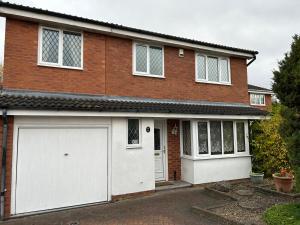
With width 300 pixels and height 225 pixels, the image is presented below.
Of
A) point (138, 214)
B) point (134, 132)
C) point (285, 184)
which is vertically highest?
point (134, 132)

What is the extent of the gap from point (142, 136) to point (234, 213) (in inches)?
153

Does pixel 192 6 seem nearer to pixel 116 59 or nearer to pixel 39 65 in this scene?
pixel 116 59

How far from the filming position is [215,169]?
34.0 ft

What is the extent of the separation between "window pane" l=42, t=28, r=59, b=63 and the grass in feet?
26.5

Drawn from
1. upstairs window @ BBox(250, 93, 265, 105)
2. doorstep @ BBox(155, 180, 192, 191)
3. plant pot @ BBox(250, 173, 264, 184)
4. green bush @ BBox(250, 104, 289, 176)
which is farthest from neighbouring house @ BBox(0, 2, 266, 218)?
upstairs window @ BBox(250, 93, 265, 105)

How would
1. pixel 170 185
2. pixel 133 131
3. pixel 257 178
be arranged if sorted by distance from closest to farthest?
pixel 133 131 < pixel 170 185 < pixel 257 178

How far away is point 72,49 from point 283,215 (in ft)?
27.5

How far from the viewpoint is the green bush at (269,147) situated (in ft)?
34.0

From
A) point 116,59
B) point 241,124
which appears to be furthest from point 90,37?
point 241,124

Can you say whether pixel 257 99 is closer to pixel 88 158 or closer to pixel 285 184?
pixel 285 184

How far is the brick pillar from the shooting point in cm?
1045

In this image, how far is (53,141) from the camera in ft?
24.3

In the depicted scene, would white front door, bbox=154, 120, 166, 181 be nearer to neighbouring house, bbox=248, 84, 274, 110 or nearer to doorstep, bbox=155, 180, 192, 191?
doorstep, bbox=155, 180, 192, 191

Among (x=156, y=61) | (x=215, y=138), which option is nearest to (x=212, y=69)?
(x=156, y=61)
